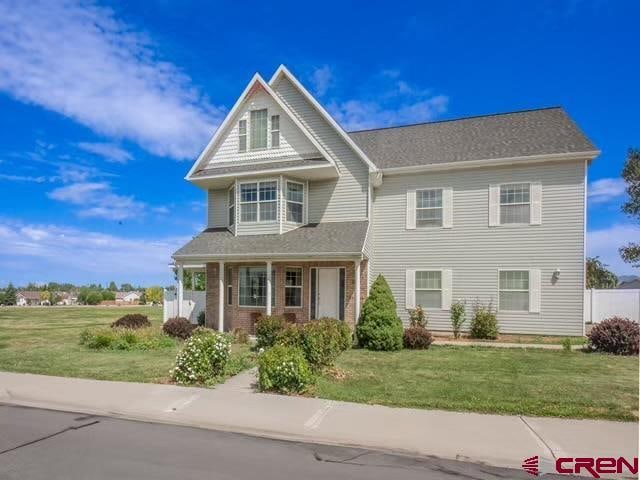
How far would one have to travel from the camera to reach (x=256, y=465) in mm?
5602

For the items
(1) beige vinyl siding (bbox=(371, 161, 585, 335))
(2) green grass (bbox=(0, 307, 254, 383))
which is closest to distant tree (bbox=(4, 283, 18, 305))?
(2) green grass (bbox=(0, 307, 254, 383))

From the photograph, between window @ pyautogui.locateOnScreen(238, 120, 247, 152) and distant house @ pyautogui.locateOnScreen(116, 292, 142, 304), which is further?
distant house @ pyautogui.locateOnScreen(116, 292, 142, 304)

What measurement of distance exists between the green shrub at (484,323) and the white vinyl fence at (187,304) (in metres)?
13.3

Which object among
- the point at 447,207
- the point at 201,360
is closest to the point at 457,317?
the point at 447,207

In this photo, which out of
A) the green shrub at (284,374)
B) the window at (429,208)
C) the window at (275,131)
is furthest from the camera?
the window at (275,131)

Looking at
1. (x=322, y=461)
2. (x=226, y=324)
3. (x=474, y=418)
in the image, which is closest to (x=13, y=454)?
(x=322, y=461)

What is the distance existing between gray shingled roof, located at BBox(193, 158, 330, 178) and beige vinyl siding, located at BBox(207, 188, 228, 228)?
1484mm

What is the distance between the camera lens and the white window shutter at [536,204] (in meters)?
16.8

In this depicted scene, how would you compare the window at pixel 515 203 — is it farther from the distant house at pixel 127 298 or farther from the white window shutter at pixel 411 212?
the distant house at pixel 127 298

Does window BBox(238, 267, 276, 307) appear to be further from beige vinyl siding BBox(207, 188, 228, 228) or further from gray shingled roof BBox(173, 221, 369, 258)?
beige vinyl siding BBox(207, 188, 228, 228)

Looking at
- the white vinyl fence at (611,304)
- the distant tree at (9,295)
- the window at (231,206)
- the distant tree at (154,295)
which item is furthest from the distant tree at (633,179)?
the distant tree at (9,295)

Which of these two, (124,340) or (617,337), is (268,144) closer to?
(124,340)

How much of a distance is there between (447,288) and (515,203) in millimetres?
3958

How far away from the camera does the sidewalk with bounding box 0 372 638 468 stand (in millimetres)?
6137
